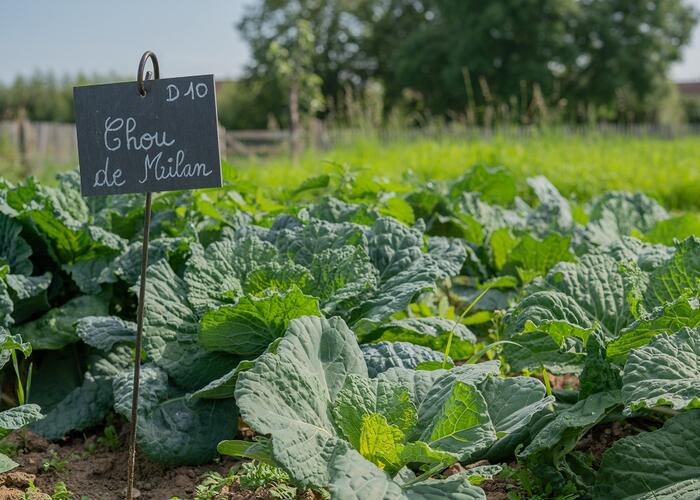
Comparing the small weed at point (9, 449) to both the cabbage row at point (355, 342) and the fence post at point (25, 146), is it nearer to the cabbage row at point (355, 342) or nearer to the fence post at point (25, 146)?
the cabbage row at point (355, 342)

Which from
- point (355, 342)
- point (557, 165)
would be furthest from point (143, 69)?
point (557, 165)

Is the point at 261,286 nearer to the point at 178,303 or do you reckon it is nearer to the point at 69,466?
the point at 178,303

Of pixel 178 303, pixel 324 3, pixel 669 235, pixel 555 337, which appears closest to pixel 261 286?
pixel 178 303

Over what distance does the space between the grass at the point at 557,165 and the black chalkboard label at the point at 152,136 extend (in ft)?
11.9

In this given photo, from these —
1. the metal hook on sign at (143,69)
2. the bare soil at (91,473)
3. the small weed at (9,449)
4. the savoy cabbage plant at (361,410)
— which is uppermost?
the metal hook on sign at (143,69)

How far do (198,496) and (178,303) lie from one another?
61 centimetres

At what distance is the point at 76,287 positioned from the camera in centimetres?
259

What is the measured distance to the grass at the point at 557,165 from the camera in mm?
6371

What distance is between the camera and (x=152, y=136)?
5.45ft

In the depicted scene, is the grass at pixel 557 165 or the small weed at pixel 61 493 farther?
the grass at pixel 557 165

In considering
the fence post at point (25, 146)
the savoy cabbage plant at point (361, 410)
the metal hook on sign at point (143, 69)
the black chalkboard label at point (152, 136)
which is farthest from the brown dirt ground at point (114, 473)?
the fence post at point (25, 146)

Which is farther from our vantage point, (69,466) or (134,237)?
(134,237)

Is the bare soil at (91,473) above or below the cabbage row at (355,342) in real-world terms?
below

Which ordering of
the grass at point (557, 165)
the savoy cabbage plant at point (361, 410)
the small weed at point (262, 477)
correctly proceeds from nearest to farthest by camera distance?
the savoy cabbage plant at point (361, 410) < the small weed at point (262, 477) < the grass at point (557, 165)
